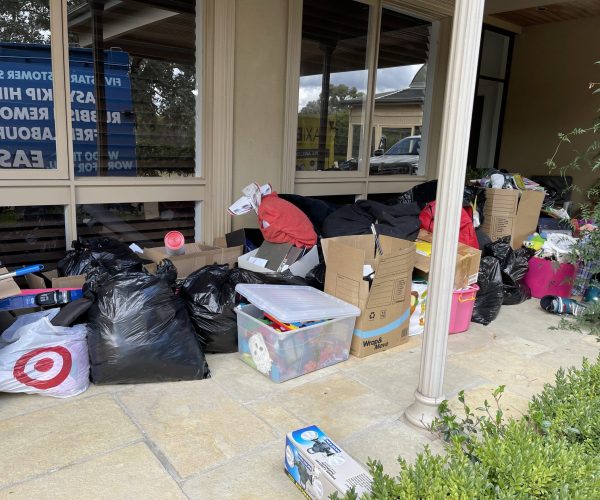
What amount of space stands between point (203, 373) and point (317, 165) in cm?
275

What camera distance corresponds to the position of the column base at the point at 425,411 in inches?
88.3

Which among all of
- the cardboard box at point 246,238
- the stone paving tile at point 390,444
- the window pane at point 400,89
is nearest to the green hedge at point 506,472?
the stone paving tile at point 390,444

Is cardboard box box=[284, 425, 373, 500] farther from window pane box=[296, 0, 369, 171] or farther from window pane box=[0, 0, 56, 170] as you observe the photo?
window pane box=[296, 0, 369, 171]

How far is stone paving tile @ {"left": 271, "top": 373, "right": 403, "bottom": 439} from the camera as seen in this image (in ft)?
7.64

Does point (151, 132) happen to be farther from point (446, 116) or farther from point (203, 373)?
point (446, 116)

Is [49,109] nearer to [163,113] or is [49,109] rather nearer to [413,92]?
[163,113]

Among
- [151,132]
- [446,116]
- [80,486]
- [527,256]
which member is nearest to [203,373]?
[80,486]

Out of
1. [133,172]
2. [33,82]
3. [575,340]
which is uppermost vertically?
[33,82]

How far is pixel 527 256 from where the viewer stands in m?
4.48

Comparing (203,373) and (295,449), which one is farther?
(203,373)

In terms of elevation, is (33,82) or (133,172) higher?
(33,82)

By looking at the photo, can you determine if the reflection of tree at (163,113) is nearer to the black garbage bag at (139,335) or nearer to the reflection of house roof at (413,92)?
the black garbage bag at (139,335)

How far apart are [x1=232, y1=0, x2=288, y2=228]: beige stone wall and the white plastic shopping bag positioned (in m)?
1.97

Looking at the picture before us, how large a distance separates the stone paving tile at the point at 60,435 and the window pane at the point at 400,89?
3.83 m
